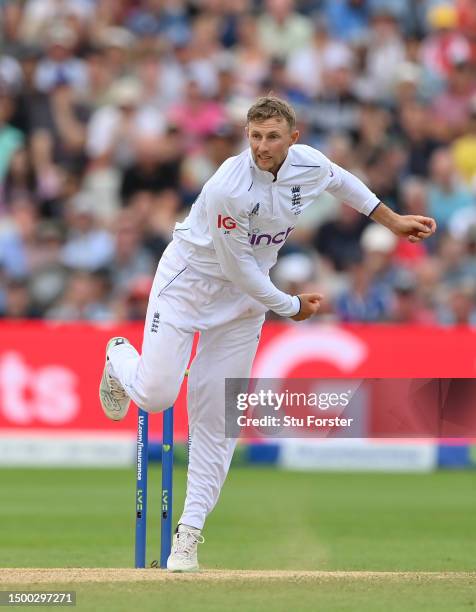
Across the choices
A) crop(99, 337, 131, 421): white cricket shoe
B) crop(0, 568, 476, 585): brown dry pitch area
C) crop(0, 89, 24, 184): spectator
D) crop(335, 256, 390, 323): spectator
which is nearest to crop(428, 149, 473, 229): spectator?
crop(335, 256, 390, 323): spectator

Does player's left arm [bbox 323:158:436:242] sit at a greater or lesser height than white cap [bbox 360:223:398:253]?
lesser

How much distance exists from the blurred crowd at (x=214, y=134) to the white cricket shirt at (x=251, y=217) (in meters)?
6.51

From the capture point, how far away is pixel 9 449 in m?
14.4

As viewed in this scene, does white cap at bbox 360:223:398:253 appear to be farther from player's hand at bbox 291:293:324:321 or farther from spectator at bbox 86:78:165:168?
player's hand at bbox 291:293:324:321

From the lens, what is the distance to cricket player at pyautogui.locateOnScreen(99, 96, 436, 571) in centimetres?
712

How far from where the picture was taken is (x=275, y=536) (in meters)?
9.96

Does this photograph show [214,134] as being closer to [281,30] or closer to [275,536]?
[281,30]

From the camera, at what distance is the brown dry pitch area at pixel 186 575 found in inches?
279

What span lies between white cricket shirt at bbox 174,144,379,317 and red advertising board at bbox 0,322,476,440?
6.77 metres

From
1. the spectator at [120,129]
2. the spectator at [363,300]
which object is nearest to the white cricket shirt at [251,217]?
the spectator at [363,300]

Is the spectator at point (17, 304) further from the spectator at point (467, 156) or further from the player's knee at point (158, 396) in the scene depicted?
the player's knee at point (158, 396)

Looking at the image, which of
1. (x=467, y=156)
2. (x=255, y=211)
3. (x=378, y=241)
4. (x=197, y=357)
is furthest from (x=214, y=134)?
(x=255, y=211)

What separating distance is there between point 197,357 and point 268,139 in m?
1.27

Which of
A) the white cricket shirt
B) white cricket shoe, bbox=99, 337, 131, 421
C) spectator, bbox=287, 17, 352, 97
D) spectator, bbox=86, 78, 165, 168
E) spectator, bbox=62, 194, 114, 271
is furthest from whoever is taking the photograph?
spectator, bbox=287, 17, 352, 97
